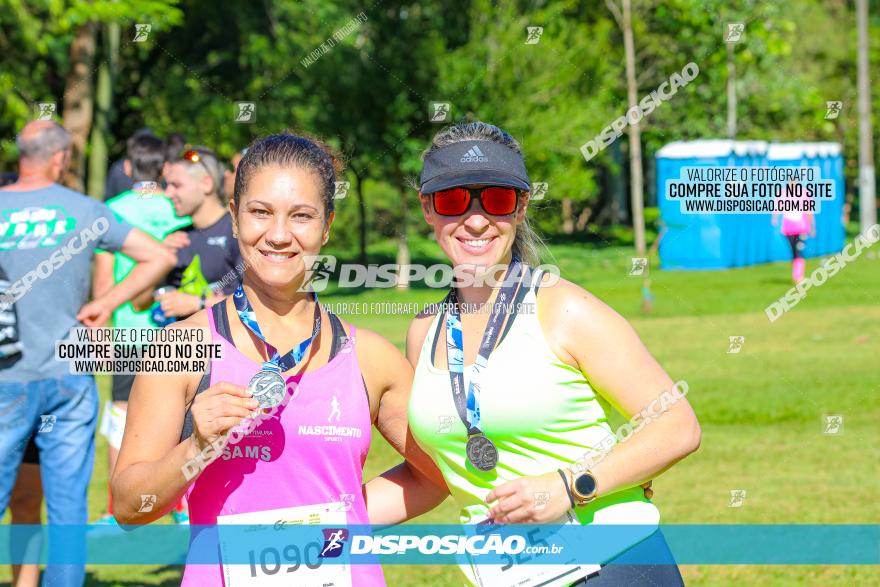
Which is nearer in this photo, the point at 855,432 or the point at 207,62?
the point at 855,432

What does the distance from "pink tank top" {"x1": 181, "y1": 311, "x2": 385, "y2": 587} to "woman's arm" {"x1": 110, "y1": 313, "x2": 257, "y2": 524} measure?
0.10 meters

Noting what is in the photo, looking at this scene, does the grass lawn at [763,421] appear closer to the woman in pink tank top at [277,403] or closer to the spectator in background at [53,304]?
the spectator in background at [53,304]

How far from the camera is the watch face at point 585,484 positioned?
2.67 m

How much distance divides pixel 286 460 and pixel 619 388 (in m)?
0.86

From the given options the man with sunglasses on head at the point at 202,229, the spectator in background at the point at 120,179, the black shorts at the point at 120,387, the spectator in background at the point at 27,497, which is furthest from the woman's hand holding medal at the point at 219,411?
the spectator in background at the point at 120,179

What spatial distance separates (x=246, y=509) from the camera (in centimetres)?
280

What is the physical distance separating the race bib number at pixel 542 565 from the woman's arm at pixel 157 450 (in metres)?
0.76

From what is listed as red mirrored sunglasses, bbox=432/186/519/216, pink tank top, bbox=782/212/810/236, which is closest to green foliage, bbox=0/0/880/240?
pink tank top, bbox=782/212/810/236

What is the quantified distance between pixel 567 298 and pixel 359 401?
23.9 inches

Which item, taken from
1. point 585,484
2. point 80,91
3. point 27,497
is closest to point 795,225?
point 80,91

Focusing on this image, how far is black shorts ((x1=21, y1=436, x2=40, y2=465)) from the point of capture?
5.75 metres

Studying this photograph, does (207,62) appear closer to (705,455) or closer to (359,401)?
(705,455)

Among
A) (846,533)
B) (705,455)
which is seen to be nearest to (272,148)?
(846,533)

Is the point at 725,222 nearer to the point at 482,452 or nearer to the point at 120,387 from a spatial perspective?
the point at 120,387
